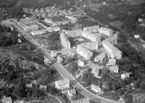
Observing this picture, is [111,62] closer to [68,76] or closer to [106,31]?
[68,76]

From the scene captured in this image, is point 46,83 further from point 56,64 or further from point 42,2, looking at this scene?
point 42,2

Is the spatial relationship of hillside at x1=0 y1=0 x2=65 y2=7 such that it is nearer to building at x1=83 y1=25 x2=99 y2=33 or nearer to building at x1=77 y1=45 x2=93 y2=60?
building at x1=83 y1=25 x2=99 y2=33

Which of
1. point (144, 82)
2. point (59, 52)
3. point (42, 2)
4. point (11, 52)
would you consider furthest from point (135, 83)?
point (42, 2)

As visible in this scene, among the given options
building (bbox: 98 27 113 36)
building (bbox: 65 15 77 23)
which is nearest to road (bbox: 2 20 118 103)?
building (bbox: 65 15 77 23)

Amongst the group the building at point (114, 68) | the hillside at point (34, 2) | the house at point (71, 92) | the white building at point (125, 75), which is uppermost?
the hillside at point (34, 2)

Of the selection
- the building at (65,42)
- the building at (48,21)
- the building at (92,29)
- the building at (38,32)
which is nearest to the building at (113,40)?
the building at (92,29)

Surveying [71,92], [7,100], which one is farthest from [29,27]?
[71,92]

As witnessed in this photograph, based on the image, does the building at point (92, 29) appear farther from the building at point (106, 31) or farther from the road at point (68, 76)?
the road at point (68, 76)

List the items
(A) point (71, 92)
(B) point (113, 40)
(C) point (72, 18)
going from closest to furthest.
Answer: (A) point (71, 92) < (B) point (113, 40) < (C) point (72, 18)
